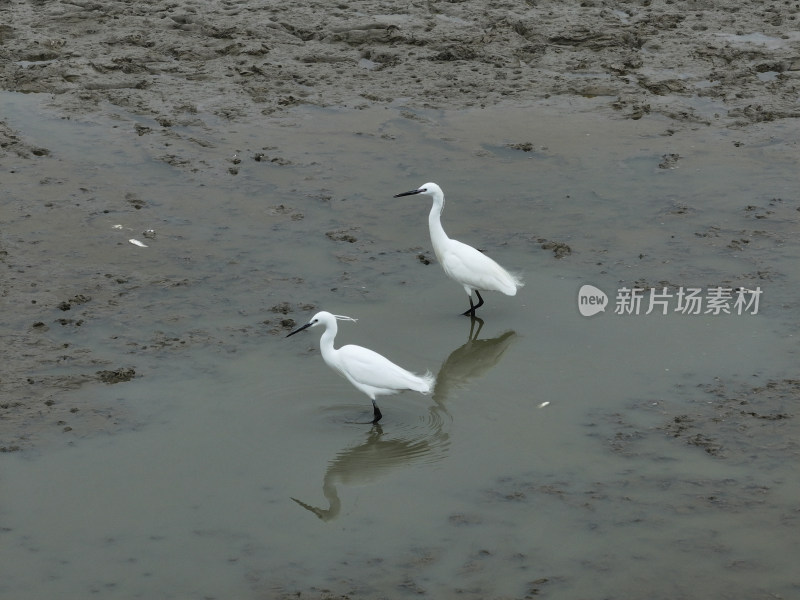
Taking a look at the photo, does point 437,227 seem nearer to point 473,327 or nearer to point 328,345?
point 473,327

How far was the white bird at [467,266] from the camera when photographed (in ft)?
29.3

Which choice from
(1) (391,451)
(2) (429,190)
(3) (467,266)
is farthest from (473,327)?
(1) (391,451)

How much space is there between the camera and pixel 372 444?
732cm

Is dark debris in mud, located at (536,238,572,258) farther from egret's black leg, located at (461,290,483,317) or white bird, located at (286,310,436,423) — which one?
white bird, located at (286,310,436,423)

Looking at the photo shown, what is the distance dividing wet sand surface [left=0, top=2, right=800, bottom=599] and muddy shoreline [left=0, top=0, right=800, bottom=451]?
5cm

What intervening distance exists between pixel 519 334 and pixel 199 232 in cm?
326

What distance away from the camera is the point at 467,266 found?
8953mm

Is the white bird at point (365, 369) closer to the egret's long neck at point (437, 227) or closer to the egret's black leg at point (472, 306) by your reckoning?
the egret's black leg at point (472, 306)

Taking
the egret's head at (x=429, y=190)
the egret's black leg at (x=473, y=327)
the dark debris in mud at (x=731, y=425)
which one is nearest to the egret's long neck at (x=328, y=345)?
the egret's black leg at (x=473, y=327)

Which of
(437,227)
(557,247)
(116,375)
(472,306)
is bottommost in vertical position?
(116,375)

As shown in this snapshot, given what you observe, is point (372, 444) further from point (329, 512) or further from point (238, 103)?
point (238, 103)

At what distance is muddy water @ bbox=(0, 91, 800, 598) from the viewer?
6141 mm

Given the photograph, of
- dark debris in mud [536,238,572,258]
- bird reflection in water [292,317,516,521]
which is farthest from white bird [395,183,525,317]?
bird reflection in water [292,317,516,521]

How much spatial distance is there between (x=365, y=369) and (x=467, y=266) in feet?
6.24
